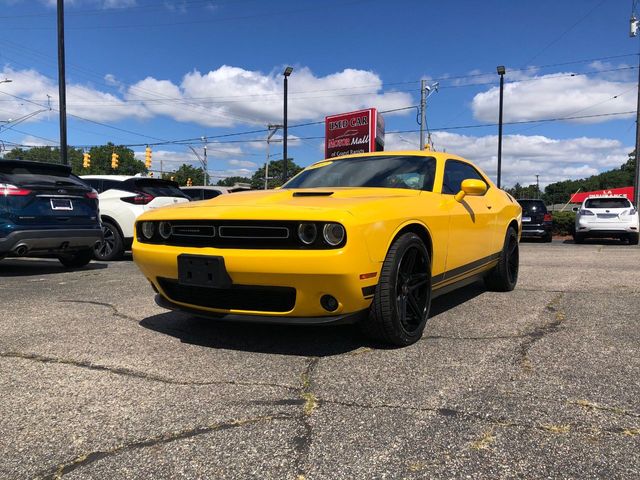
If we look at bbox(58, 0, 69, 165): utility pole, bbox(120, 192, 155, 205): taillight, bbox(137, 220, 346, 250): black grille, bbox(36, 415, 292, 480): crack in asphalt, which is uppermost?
bbox(58, 0, 69, 165): utility pole

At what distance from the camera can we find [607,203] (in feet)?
46.8

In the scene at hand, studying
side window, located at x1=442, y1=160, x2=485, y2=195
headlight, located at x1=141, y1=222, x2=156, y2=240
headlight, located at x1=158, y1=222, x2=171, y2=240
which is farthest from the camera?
side window, located at x1=442, y1=160, x2=485, y2=195

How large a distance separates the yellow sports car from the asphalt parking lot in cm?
29

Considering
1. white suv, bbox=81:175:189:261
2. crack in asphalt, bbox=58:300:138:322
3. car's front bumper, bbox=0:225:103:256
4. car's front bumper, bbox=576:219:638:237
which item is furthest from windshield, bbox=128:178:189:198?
car's front bumper, bbox=576:219:638:237

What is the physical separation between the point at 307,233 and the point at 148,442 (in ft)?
4.48

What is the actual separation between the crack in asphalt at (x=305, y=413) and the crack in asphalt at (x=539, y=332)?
1233mm

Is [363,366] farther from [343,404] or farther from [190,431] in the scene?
[190,431]

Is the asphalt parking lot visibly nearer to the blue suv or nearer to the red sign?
the blue suv

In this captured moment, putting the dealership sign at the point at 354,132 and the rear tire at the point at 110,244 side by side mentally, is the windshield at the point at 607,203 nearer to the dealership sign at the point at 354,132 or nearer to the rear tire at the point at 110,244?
the dealership sign at the point at 354,132

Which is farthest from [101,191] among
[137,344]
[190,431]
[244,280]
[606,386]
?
[606,386]

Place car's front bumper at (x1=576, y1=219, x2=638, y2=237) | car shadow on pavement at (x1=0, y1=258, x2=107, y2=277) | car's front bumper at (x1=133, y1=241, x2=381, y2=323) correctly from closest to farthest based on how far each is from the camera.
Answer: car's front bumper at (x1=133, y1=241, x2=381, y2=323) → car shadow on pavement at (x1=0, y1=258, x2=107, y2=277) → car's front bumper at (x1=576, y1=219, x2=638, y2=237)

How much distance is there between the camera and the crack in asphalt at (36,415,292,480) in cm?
183

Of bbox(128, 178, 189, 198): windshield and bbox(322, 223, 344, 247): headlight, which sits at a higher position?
bbox(128, 178, 189, 198): windshield

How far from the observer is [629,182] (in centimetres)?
11819
